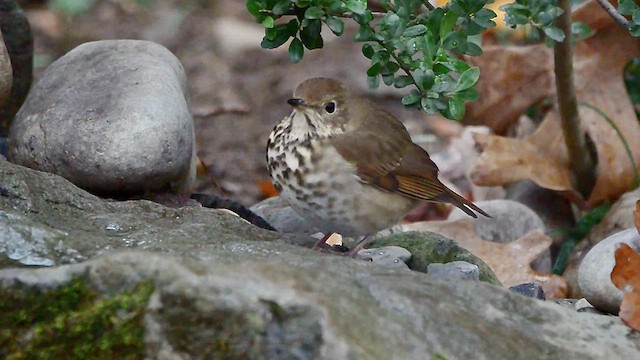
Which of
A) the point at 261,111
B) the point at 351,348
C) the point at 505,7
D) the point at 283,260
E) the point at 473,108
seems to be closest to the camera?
the point at 351,348

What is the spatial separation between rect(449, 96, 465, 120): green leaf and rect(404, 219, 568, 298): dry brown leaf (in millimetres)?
1055

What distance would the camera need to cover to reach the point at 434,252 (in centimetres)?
367

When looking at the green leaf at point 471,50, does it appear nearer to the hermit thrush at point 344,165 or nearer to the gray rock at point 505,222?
the hermit thrush at point 344,165

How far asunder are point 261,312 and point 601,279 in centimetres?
149

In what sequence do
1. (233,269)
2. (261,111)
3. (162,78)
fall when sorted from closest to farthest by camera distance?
1. (233,269)
2. (162,78)
3. (261,111)

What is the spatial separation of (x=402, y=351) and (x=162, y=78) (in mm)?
1923

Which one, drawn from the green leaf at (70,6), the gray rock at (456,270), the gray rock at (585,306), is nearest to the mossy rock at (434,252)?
the gray rock at (456,270)

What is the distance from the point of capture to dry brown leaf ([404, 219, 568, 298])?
14.0 ft

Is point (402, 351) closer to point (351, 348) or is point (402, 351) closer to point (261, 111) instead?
point (351, 348)

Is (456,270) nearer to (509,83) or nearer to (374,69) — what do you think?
(374,69)

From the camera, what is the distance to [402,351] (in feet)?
7.75

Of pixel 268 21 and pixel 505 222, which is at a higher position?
pixel 268 21

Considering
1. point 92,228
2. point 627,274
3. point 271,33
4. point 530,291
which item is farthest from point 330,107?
point 627,274

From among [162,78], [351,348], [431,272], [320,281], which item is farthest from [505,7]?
[351,348]
